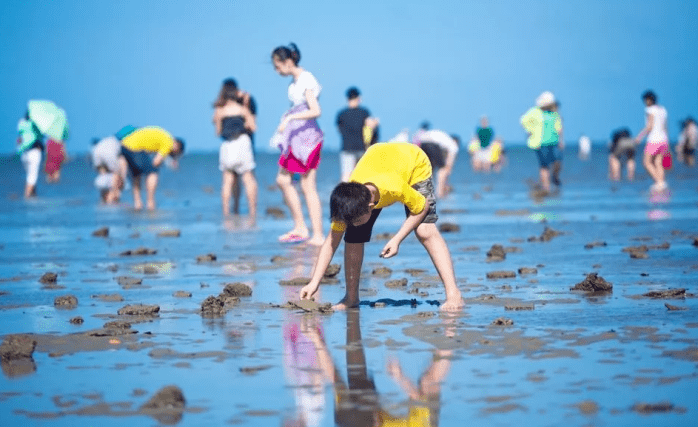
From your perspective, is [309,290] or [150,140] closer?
[309,290]

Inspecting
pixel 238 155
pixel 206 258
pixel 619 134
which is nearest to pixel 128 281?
pixel 206 258

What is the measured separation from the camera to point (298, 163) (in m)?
11.7

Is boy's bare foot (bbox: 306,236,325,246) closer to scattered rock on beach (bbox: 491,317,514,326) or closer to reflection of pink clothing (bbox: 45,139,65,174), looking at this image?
scattered rock on beach (bbox: 491,317,514,326)

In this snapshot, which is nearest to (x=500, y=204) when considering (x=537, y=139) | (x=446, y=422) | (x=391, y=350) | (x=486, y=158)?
(x=537, y=139)

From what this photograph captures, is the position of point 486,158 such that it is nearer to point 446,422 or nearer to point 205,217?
point 205,217

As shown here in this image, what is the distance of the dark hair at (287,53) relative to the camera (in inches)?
438

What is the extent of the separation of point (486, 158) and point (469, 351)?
134 feet

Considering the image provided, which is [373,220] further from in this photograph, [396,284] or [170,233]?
[170,233]

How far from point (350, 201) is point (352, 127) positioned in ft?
44.8

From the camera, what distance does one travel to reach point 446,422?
4160 mm

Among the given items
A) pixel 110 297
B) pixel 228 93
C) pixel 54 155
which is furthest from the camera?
pixel 54 155

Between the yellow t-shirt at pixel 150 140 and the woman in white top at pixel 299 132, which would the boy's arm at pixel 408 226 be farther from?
the yellow t-shirt at pixel 150 140

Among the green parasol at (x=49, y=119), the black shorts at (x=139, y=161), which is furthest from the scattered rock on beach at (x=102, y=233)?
the green parasol at (x=49, y=119)

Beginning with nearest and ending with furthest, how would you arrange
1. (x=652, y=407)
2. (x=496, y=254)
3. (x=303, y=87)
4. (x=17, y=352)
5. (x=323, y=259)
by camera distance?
(x=652, y=407) → (x=17, y=352) → (x=323, y=259) → (x=496, y=254) → (x=303, y=87)
